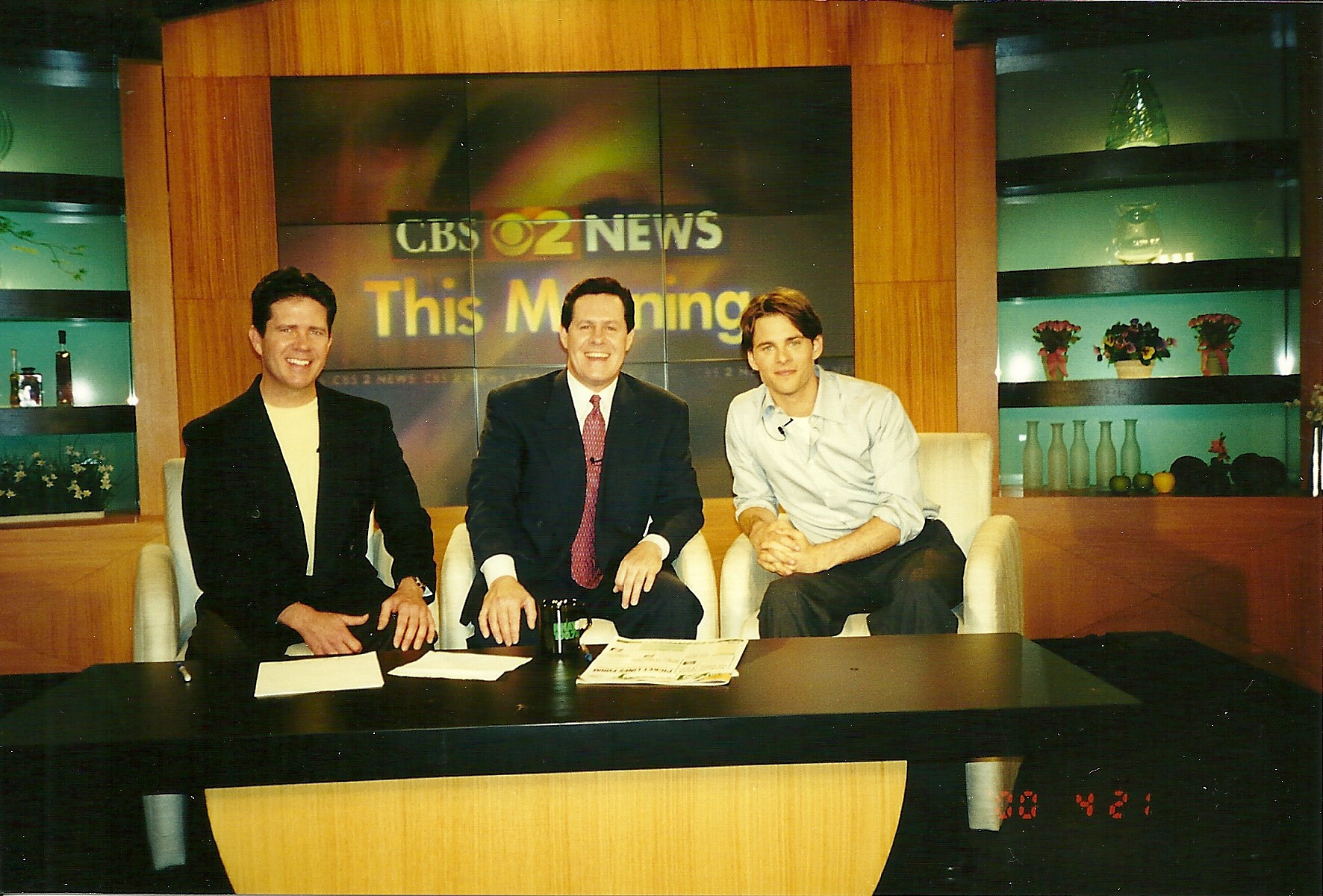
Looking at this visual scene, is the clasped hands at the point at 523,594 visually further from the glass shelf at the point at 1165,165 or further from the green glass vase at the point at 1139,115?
the green glass vase at the point at 1139,115

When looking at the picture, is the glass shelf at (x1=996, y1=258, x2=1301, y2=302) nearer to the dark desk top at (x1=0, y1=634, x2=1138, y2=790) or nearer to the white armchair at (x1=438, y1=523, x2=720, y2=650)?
the white armchair at (x1=438, y1=523, x2=720, y2=650)

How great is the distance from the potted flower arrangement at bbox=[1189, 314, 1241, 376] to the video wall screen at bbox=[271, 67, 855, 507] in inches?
52.4

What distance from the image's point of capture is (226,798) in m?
1.66

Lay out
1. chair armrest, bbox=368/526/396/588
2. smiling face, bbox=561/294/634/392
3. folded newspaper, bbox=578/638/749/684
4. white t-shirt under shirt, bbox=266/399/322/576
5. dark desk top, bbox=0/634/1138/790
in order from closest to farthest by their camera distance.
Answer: dark desk top, bbox=0/634/1138/790, folded newspaper, bbox=578/638/749/684, white t-shirt under shirt, bbox=266/399/322/576, smiling face, bbox=561/294/634/392, chair armrest, bbox=368/526/396/588

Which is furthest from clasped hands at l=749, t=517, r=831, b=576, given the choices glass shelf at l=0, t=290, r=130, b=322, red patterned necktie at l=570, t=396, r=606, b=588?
glass shelf at l=0, t=290, r=130, b=322

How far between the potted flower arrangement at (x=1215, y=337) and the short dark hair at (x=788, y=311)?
189 centimetres

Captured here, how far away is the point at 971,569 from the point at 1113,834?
2.29 ft

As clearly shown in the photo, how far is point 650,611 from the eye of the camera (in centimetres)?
241

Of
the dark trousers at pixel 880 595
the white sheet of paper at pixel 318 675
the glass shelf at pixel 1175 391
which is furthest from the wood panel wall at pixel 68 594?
the glass shelf at pixel 1175 391

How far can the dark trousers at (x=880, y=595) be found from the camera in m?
2.34

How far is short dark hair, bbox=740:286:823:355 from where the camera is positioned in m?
2.64

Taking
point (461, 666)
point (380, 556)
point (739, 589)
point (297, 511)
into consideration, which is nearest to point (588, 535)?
point (739, 589)

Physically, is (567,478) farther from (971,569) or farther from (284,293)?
(971,569)

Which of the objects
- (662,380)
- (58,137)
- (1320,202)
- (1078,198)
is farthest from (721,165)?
(58,137)
